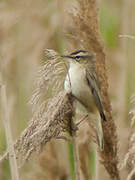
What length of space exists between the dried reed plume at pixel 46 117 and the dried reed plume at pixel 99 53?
0.30 meters

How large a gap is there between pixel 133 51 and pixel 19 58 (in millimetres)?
991

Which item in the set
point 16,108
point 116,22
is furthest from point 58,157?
point 116,22

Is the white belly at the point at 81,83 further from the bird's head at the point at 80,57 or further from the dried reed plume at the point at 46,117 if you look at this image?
the dried reed plume at the point at 46,117

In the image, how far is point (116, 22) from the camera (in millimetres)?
4457

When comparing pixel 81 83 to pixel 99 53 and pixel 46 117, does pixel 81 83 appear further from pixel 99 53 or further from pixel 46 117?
pixel 46 117

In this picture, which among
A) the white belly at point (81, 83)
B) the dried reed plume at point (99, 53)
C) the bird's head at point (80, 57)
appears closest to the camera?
the dried reed plume at point (99, 53)

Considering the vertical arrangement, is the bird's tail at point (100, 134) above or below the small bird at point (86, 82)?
below

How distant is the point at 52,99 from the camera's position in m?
2.03

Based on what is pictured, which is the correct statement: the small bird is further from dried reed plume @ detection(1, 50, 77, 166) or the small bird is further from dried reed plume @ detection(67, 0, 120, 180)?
dried reed plume @ detection(1, 50, 77, 166)

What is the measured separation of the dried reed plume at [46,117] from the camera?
1.89 metres

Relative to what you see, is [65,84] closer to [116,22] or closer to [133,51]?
[133,51]

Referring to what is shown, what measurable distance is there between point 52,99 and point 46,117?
0.14 meters

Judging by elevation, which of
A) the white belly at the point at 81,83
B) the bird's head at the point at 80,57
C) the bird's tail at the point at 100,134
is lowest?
the bird's tail at the point at 100,134

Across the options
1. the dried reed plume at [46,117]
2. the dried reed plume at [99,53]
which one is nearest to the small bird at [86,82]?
the dried reed plume at [99,53]
